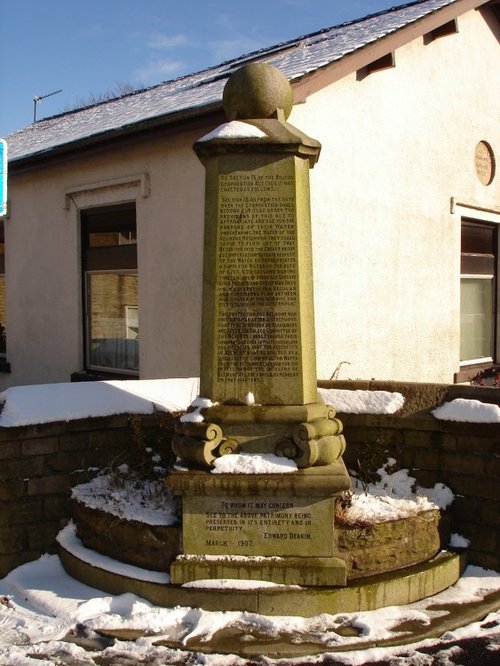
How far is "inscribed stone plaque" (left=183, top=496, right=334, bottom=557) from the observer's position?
450 cm

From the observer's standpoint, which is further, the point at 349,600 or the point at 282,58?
the point at 282,58

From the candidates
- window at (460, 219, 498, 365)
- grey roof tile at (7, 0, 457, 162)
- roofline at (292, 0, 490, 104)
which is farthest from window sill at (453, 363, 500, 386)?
grey roof tile at (7, 0, 457, 162)

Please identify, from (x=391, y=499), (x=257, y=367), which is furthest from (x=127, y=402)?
(x=391, y=499)

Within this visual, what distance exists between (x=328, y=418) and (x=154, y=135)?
16.4 feet

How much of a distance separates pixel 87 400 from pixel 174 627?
2061 millimetres

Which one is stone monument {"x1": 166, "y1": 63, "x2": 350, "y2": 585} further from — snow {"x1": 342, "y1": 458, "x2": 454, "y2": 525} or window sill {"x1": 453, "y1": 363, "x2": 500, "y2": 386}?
window sill {"x1": 453, "y1": 363, "x2": 500, "y2": 386}

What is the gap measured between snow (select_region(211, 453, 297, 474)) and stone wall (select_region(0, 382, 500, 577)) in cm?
125

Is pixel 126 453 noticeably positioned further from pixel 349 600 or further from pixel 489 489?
pixel 489 489

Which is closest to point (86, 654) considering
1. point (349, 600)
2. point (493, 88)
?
point (349, 600)

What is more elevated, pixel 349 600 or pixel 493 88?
pixel 493 88

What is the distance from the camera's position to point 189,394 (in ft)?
19.9

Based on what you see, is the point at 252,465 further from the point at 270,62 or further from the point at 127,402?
the point at 270,62

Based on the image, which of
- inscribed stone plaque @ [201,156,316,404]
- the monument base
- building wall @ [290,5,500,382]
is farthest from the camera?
building wall @ [290,5,500,382]

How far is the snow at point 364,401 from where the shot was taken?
5.51 m
